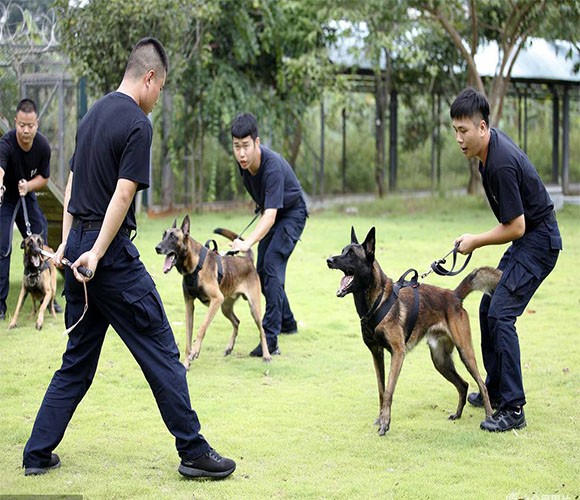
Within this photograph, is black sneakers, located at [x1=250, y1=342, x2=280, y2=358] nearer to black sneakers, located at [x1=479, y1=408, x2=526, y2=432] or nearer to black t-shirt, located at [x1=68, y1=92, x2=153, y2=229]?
black sneakers, located at [x1=479, y1=408, x2=526, y2=432]

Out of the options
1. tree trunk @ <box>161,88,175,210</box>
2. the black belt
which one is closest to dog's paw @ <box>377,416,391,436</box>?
the black belt

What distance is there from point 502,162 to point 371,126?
18.7 metres

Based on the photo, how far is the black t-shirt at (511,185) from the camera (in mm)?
5230

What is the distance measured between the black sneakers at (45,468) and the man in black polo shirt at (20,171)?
4576mm

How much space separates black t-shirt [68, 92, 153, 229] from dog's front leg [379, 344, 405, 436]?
2.11 m

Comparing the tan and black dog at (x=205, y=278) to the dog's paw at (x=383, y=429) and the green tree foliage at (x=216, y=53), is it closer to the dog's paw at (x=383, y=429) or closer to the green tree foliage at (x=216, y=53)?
the dog's paw at (x=383, y=429)

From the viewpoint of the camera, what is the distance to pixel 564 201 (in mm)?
22016

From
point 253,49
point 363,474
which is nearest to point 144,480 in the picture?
point 363,474

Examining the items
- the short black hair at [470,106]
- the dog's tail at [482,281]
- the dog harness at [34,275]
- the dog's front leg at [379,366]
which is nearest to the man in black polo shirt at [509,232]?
the short black hair at [470,106]

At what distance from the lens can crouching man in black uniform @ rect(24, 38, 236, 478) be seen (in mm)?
4195

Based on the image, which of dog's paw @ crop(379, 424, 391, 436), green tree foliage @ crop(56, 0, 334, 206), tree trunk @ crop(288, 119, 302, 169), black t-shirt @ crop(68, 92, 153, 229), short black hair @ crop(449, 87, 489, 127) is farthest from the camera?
tree trunk @ crop(288, 119, 302, 169)

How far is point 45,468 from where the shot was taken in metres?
4.52

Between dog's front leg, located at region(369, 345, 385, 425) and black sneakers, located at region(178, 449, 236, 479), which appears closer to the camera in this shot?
black sneakers, located at region(178, 449, 236, 479)

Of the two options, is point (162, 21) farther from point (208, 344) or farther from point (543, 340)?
point (543, 340)
